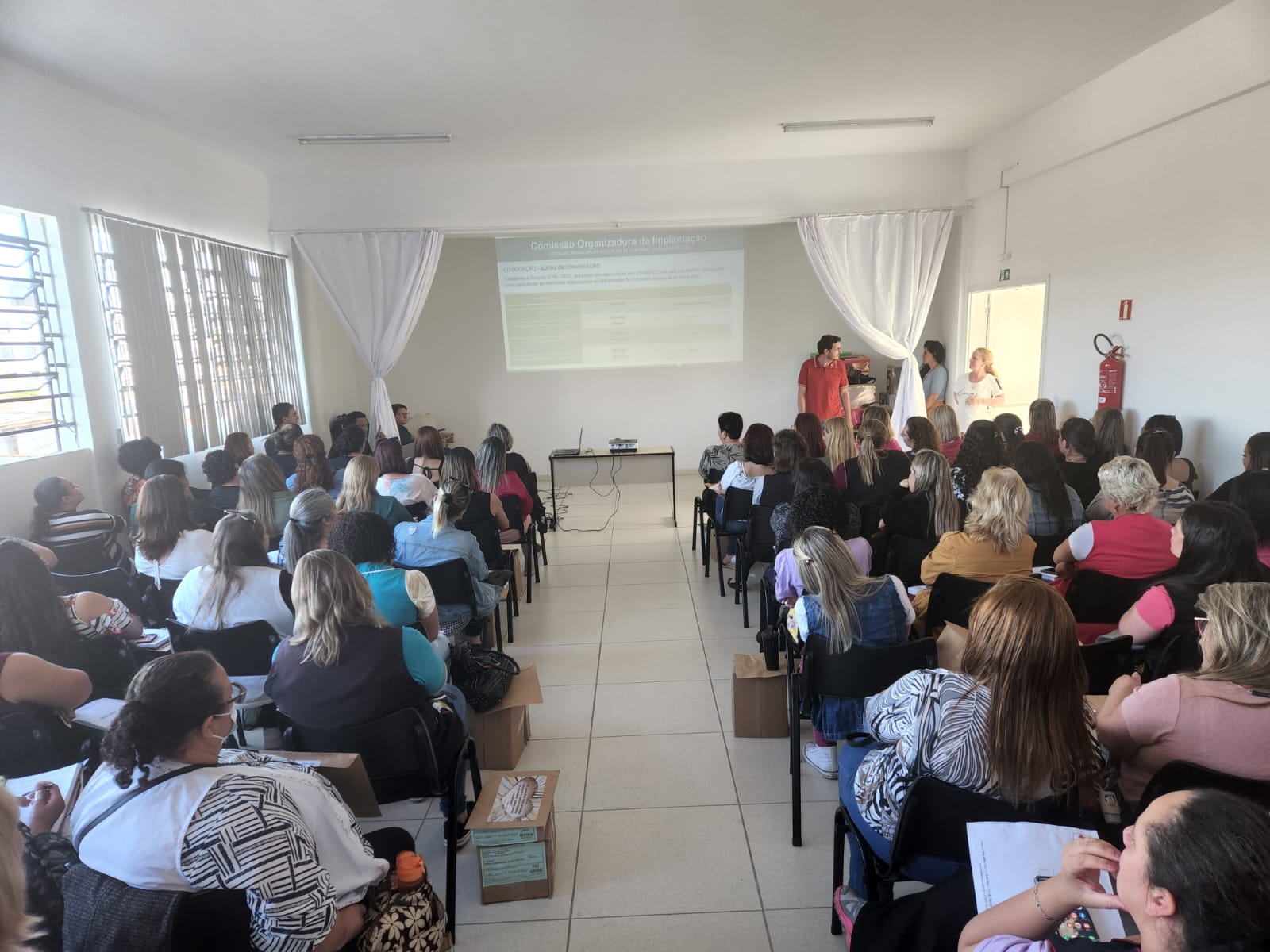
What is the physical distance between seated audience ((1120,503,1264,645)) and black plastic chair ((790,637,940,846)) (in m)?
0.67

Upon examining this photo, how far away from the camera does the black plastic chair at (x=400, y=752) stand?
2086 mm

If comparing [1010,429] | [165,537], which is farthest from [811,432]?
[165,537]

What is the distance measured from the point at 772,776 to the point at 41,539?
12.3 ft

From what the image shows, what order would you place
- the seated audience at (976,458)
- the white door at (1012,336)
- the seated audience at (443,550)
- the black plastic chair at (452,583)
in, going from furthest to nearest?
the white door at (1012,336), the seated audience at (976,458), the seated audience at (443,550), the black plastic chair at (452,583)

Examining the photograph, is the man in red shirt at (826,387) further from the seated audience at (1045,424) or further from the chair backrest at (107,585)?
the chair backrest at (107,585)

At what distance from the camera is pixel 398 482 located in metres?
4.55

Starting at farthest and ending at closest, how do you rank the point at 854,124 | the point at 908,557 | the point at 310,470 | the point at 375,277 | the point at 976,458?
the point at 375,277 → the point at 854,124 → the point at 310,470 → the point at 976,458 → the point at 908,557

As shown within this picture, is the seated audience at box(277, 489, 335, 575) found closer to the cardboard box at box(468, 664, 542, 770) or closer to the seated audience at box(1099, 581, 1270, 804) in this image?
the cardboard box at box(468, 664, 542, 770)

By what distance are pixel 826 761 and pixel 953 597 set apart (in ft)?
2.65

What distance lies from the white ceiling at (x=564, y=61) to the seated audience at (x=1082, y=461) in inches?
88.8

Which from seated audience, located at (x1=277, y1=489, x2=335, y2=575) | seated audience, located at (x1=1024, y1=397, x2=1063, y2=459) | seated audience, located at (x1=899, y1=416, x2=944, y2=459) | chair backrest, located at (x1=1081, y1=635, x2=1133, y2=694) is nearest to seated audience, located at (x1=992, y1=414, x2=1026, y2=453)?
seated audience, located at (x1=1024, y1=397, x2=1063, y2=459)

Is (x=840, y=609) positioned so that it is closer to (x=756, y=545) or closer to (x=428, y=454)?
(x=756, y=545)

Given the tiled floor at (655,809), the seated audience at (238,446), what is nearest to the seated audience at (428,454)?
the tiled floor at (655,809)

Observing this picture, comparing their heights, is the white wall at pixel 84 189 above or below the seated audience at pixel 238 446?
above
